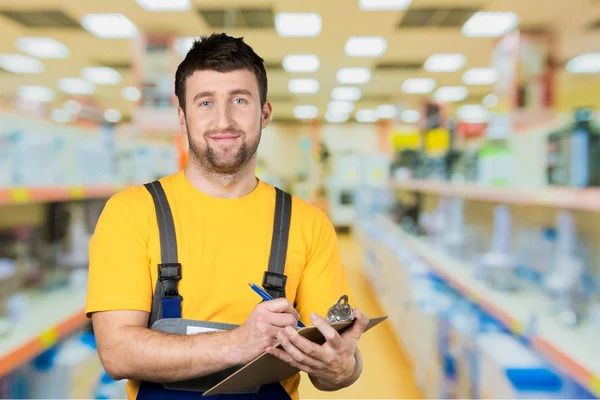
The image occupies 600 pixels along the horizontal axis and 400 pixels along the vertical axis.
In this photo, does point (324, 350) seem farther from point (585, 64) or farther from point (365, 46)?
point (585, 64)

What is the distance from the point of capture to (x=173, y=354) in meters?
1.14

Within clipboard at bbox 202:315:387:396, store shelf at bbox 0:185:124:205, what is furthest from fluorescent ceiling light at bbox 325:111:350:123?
clipboard at bbox 202:315:387:396

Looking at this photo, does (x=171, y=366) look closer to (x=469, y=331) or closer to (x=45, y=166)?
(x=45, y=166)

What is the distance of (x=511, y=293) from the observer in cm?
255

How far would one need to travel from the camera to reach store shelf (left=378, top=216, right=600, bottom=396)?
5.21 ft

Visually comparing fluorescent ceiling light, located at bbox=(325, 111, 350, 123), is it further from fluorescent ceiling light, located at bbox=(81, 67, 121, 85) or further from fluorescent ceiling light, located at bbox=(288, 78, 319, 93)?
fluorescent ceiling light, located at bbox=(81, 67, 121, 85)

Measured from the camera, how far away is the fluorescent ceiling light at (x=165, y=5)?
5.60 meters

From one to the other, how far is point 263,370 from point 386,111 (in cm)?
1378

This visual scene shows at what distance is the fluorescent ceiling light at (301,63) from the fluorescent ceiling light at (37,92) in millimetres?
5954

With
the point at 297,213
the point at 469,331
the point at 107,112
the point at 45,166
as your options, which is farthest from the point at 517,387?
the point at 107,112

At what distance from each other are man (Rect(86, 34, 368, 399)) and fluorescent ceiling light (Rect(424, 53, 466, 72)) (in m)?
7.42

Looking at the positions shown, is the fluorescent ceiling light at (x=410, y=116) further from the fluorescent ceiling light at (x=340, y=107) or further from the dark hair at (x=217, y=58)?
the dark hair at (x=217, y=58)

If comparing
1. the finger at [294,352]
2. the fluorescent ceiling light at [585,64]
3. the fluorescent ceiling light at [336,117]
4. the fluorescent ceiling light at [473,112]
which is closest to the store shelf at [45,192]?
the finger at [294,352]

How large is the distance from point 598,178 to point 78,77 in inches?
396
